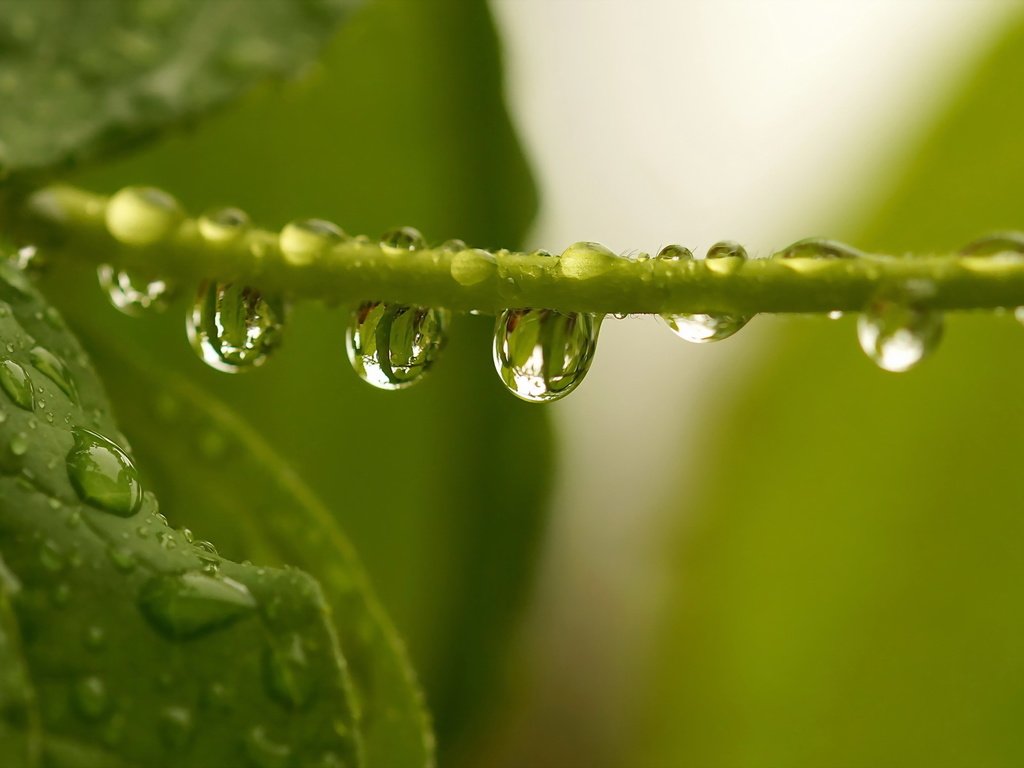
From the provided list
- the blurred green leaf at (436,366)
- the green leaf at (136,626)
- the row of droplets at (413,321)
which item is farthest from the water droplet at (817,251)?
the blurred green leaf at (436,366)

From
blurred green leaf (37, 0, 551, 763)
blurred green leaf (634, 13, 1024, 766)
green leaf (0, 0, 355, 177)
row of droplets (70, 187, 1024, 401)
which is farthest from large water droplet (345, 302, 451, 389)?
blurred green leaf (634, 13, 1024, 766)

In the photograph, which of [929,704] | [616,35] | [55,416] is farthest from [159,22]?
[616,35]

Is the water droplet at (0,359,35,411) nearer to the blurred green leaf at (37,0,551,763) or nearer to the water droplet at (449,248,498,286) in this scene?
the water droplet at (449,248,498,286)

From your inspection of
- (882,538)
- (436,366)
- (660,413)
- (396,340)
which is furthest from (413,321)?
(660,413)

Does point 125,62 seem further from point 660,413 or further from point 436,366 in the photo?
point 660,413

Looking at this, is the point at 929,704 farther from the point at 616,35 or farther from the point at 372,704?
the point at 616,35

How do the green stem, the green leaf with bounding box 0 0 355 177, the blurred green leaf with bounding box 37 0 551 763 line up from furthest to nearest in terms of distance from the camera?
the blurred green leaf with bounding box 37 0 551 763
the green leaf with bounding box 0 0 355 177
the green stem

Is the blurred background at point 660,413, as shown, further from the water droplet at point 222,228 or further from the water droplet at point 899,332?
the water droplet at point 899,332
